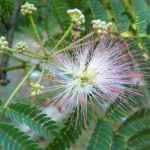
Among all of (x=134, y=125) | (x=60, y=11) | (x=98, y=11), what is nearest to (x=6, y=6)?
(x=60, y=11)

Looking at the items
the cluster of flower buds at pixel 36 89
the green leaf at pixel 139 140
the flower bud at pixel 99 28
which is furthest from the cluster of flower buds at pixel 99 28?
the green leaf at pixel 139 140

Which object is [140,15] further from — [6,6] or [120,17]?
[6,6]

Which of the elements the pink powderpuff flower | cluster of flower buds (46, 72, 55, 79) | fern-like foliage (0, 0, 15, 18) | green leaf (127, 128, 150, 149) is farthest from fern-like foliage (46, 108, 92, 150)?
fern-like foliage (0, 0, 15, 18)

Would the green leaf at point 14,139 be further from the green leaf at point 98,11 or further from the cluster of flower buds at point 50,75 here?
the green leaf at point 98,11

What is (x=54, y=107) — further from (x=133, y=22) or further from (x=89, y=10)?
(x=133, y=22)

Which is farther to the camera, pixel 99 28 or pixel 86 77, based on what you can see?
pixel 86 77

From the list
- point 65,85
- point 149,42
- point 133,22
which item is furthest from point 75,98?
point 133,22

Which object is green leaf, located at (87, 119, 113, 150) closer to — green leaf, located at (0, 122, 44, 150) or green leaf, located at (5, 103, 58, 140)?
green leaf, located at (5, 103, 58, 140)
